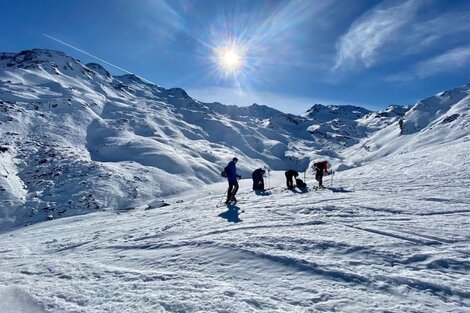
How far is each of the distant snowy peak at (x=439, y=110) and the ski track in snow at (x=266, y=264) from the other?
456 ft

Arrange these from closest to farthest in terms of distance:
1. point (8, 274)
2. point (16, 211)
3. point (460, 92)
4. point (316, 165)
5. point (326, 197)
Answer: point (8, 274) → point (326, 197) → point (316, 165) → point (16, 211) → point (460, 92)

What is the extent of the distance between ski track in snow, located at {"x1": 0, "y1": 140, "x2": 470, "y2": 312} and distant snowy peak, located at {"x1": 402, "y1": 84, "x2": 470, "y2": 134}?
139004mm

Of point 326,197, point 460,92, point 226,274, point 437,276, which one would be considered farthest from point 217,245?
point 460,92

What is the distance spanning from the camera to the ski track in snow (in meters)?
5.83

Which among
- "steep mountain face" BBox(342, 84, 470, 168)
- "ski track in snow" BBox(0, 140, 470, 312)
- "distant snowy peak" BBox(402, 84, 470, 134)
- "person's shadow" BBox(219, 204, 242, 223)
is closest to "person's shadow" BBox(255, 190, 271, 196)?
"person's shadow" BBox(219, 204, 242, 223)

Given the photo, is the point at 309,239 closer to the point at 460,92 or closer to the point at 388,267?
the point at 388,267

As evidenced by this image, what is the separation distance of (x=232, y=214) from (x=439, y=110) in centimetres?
19121

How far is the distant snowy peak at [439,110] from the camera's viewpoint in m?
142

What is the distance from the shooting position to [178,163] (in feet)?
208

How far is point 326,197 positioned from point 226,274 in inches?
403

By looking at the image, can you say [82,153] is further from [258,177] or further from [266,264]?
[266,264]

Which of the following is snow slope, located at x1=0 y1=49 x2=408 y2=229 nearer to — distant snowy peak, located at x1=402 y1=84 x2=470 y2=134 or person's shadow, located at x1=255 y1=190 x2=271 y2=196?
person's shadow, located at x1=255 y1=190 x2=271 y2=196

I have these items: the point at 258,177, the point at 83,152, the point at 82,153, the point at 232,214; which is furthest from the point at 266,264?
the point at 83,152

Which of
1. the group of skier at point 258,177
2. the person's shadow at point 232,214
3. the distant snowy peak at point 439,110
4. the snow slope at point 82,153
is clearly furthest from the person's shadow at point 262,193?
the distant snowy peak at point 439,110
